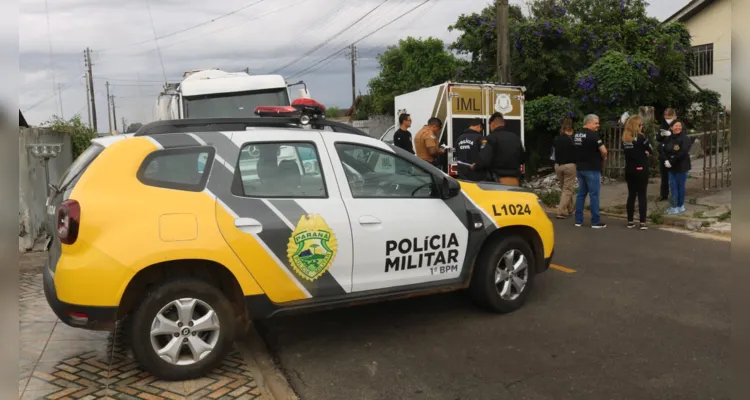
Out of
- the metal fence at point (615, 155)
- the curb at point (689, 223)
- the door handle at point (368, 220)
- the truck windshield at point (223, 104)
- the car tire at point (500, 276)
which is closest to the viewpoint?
the door handle at point (368, 220)

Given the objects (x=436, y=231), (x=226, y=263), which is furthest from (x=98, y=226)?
(x=436, y=231)

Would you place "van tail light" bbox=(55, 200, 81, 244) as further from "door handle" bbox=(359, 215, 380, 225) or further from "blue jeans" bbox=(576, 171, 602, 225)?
"blue jeans" bbox=(576, 171, 602, 225)

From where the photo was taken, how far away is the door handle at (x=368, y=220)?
14.6ft

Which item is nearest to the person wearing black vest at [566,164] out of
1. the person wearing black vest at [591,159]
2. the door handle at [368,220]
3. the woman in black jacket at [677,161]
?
the person wearing black vest at [591,159]

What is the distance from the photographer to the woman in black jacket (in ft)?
32.6

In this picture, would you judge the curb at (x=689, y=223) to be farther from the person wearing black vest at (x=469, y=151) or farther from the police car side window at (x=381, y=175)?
the police car side window at (x=381, y=175)

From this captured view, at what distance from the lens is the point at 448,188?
488 centimetres

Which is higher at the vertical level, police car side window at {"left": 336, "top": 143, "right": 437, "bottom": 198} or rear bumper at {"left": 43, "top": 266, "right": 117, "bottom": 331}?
police car side window at {"left": 336, "top": 143, "right": 437, "bottom": 198}

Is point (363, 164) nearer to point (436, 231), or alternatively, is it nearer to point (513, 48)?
point (436, 231)

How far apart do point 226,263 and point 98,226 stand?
817 mm

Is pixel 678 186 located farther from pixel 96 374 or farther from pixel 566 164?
pixel 96 374

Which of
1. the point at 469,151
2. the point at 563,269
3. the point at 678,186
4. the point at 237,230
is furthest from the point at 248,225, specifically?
the point at 678,186

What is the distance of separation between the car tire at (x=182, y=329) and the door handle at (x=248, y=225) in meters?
0.44

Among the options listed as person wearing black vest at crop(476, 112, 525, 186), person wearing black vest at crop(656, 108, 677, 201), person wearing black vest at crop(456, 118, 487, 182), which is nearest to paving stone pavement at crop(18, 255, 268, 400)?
person wearing black vest at crop(476, 112, 525, 186)
